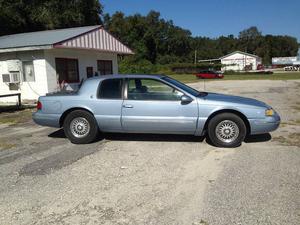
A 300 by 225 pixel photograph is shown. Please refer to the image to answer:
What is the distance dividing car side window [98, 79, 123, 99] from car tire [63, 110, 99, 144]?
1.86 feet

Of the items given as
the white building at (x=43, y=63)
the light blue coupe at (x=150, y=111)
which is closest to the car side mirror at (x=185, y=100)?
the light blue coupe at (x=150, y=111)

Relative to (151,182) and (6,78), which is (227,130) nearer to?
(151,182)

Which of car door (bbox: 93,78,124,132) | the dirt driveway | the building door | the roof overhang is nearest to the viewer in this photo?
the dirt driveway

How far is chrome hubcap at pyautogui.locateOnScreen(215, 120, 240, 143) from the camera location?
6.06m

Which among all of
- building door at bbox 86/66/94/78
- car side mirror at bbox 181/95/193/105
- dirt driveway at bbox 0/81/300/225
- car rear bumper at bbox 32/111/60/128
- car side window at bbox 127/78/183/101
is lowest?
dirt driveway at bbox 0/81/300/225

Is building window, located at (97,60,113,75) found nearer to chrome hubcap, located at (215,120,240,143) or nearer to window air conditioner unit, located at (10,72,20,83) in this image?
window air conditioner unit, located at (10,72,20,83)

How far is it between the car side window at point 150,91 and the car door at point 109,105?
26 cm

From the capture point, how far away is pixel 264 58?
420 feet

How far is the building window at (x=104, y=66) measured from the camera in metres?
20.0

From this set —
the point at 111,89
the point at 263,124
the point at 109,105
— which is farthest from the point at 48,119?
the point at 263,124

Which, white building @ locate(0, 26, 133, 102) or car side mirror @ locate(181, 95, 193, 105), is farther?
white building @ locate(0, 26, 133, 102)

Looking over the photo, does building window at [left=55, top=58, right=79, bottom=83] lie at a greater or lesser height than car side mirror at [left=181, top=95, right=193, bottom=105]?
greater

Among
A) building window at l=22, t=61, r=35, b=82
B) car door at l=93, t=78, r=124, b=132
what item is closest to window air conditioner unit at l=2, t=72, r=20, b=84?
building window at l=22, t=61, r=35, b=82

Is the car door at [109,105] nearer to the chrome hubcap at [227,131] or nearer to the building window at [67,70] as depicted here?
the chrome hubcap at [227,131]
